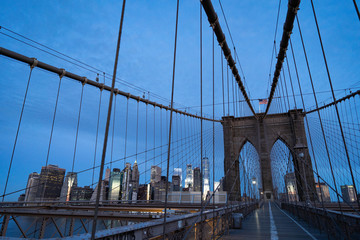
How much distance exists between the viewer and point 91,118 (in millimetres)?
173500

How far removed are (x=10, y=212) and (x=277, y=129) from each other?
84.2ft

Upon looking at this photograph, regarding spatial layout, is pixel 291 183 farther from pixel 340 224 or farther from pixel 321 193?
→ pixel 340 224

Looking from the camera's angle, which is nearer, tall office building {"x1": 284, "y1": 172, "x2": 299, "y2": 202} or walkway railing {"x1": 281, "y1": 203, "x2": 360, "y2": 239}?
walkway railing {"x1": 281, "y1": 203, "x2": 360, "y2": 239}

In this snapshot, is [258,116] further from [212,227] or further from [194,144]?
[212,227]

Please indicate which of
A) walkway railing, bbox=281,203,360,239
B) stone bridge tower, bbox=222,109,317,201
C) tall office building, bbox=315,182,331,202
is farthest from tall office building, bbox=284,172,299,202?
walkway railing, bbox=281,203,360,239

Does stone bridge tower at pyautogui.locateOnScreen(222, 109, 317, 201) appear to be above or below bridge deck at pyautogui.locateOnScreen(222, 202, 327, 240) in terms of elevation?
above

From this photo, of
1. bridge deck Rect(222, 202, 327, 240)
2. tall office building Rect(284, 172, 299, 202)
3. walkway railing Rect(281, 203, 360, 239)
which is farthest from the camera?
tall office building Rect(284, 172, 299, 202)

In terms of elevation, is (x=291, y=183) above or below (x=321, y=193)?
above

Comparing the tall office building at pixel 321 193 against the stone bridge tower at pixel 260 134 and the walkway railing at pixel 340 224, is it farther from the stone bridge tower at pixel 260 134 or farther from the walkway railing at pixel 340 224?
the stone bridge tower at pixel 260 134

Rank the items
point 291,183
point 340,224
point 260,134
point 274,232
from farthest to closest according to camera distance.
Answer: point 260,134 → point 291,183 → point 274,232 → point 340,224

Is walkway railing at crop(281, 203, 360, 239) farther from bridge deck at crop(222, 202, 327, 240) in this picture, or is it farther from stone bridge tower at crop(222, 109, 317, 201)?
stone bridge tower at crop(222, 109, 317, 201)

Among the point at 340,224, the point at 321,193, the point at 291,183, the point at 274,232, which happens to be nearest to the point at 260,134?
the point at 291,183

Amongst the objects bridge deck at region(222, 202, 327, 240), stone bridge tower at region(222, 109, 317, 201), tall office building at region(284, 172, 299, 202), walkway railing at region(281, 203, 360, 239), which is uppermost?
stone bridge tower at region(222, 109, 317, 201)

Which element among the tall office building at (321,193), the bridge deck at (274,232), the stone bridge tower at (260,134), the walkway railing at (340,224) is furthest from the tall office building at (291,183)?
the walkway railing at (340,224)
